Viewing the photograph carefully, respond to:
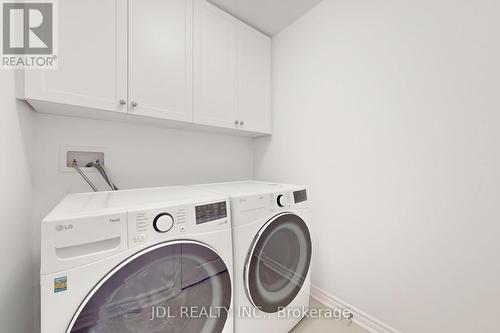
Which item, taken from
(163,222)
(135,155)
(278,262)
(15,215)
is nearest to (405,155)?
(278,262)

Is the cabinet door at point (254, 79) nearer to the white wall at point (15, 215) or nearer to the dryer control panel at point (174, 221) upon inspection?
the dryer control panel at point (174, 221)

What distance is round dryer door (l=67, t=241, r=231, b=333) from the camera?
0.64 m

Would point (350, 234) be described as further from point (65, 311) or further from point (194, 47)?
point (194, 47)

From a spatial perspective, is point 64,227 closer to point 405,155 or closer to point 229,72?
point 229,72

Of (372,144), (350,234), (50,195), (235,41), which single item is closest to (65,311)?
(50,195)

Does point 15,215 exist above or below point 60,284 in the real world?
above

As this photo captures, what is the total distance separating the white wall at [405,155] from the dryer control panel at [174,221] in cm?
89

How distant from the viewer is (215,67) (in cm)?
146

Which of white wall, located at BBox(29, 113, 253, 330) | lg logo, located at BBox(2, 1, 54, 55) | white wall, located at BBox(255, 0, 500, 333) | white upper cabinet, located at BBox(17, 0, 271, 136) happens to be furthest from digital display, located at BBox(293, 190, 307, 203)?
lg logo, located at BBox(2, 1, 54, 55)

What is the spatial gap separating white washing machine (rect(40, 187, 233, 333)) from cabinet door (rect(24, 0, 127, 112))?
0.57 metres

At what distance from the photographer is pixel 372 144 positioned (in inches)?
47.1

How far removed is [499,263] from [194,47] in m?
1.91

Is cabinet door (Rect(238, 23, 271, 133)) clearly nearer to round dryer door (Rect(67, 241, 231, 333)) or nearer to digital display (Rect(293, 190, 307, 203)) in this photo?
digital display (Rect(293, 190, 307, 203))

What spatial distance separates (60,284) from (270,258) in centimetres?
84
